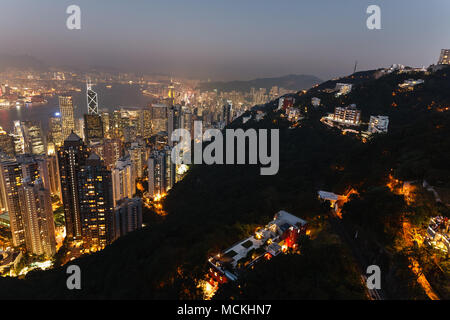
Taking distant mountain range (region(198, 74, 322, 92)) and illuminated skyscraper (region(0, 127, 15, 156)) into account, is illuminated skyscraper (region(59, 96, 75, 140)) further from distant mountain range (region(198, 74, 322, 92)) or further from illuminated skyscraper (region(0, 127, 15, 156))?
distant mountain range (region(198, 74, 322, 92))

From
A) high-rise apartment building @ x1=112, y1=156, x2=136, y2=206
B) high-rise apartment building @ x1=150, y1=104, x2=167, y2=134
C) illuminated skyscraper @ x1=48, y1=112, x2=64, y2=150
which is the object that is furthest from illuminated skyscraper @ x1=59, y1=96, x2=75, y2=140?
high-rise apartment building @ x1=112, y1=156, x2=136, y2=206

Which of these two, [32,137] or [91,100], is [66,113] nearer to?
[91,100]

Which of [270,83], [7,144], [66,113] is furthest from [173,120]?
[270,83]

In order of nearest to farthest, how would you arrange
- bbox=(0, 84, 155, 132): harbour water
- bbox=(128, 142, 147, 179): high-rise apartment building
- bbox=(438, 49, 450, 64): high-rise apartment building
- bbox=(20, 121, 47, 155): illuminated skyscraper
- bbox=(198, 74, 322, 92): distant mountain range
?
bbox=(128, 142, 147, 179): high-rise apartment building, bbox=(438, 49, 450, 64): high-rise apartment building, bbox=(20, 121, 47, 155): illuminated skyscraper, bbox=(0, 84, 155, 132): harbour water, bbox=(198, 74, 322, 92): distant mountain range

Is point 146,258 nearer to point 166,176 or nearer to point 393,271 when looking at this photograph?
point 393,271

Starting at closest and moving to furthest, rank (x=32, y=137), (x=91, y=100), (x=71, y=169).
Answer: (x=71, y=169) < (x=32, y=137) < (x=91, y=100)
